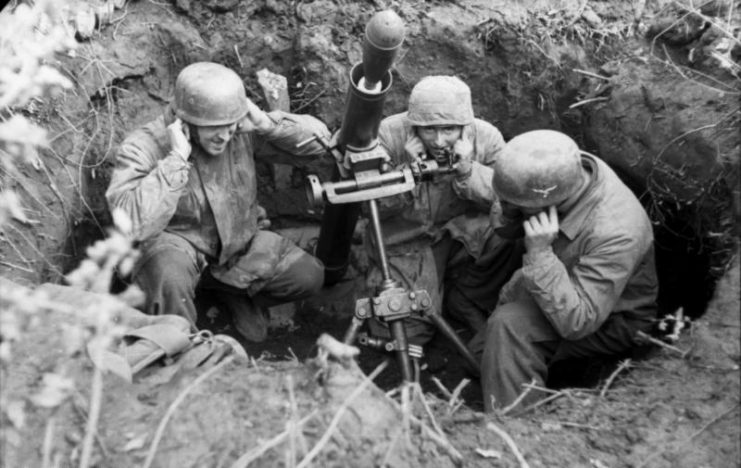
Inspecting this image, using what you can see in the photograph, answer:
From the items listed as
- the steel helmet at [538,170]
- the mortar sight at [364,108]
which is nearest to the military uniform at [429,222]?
the mortar sight at [364,108]

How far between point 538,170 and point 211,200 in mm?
2122

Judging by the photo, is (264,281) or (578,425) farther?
(264,281)

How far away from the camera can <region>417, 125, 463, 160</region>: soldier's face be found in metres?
5.96

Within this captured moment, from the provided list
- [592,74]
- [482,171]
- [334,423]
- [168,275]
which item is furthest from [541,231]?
[168,275]

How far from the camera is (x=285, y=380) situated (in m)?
3.88

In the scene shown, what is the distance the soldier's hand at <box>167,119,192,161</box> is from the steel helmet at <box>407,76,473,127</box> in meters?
1.41

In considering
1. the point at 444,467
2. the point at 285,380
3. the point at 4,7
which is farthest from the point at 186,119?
the point at 444,467

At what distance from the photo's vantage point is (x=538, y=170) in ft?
16.3

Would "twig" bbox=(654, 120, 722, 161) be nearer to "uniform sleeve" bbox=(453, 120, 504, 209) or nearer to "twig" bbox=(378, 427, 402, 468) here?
"uniform sleeve" bbox=(453, 120, 504, 209)

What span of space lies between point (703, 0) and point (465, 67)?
167 centimetres

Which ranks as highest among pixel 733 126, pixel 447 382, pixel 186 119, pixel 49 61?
pixel 49 61

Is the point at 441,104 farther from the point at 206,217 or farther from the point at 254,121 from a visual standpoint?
the point at 206,217

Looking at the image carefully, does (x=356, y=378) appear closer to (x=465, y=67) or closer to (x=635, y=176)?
(x=635, y=176)

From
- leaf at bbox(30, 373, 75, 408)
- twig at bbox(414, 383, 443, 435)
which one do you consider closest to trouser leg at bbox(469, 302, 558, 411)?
twig at bbox(414, 383, 443, 435)
